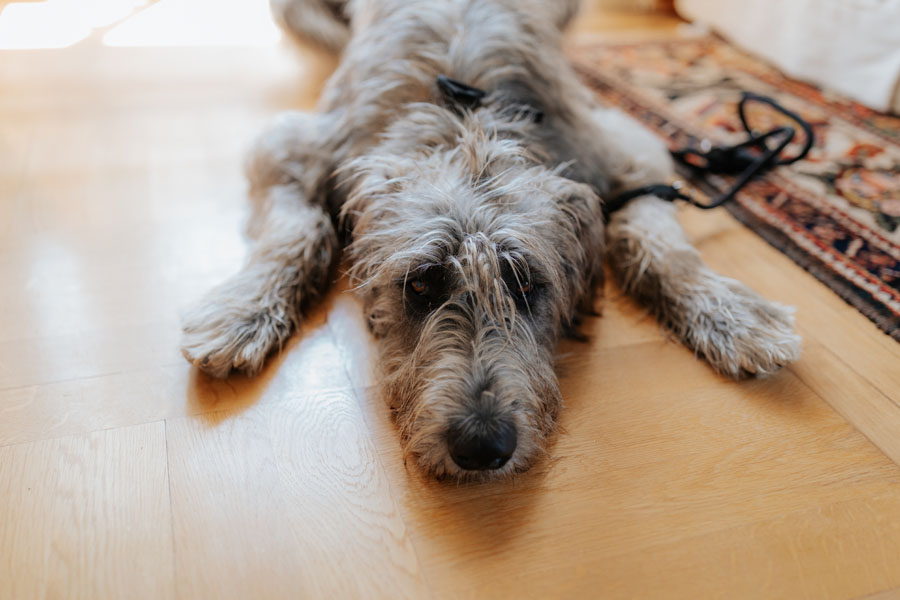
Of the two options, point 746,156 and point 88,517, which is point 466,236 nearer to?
point 88,517

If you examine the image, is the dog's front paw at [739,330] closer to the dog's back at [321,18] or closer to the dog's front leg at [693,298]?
the dog's front leg at [693,298]

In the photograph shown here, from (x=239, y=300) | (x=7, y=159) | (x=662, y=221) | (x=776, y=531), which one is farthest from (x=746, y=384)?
(x=7, y=159)

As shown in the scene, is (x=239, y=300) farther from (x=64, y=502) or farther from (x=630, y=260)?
(x=630, y=260)

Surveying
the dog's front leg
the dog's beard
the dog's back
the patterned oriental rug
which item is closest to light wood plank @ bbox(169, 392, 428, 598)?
the dog's beard

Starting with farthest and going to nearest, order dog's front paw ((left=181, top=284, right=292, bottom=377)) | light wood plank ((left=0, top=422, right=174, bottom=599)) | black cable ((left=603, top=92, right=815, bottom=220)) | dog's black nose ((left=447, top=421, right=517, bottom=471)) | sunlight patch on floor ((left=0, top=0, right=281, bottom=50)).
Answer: sunlight patch on floor ((left=0, top=0, right=281, bottom=50)) → black cable ((left=603, top=92, right=815, bottom=220)) → dog's front paw ((left=181, top=284, right=292, bottom=377)) → dog's black nose ((left=447, top=421, right=517, bottom=471)) → light wood plank ((left=0, top=422, right=174, bottom=599))

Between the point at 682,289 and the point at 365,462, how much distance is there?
48.3 inches

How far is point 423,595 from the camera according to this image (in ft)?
4.99

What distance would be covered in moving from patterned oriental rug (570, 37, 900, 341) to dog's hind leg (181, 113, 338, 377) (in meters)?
1.78

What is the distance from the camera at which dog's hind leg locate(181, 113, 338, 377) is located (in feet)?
6.89

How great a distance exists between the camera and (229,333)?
2107 millimetres

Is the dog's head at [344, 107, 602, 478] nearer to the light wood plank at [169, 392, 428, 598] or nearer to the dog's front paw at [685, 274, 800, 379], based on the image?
the light wood plank at [169, 392, 428, 598]

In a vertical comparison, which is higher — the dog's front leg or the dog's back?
the dog's front leg

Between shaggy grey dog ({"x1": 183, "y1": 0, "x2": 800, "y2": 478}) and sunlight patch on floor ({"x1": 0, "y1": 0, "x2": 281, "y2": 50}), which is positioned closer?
shaggy grey dog ({"x1": 183, "y1": 0, "x2": 800, "y2": 478})

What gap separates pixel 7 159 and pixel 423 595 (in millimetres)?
2929
